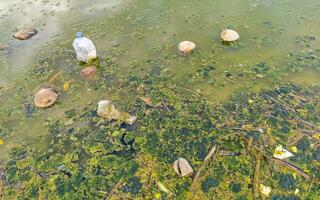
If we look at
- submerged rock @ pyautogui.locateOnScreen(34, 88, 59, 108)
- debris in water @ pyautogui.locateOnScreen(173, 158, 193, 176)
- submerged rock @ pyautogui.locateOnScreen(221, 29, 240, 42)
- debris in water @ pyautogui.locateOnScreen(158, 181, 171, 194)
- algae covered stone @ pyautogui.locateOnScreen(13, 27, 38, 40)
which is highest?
submerged rock @ pyautogui.locateOnScreen(221, 29, 240, 42)

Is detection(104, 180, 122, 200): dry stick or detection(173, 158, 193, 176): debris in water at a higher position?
detection(173, 158, 193, 176): debris in water

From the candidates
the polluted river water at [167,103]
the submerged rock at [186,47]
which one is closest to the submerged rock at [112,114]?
the polluted river water at [167,103]

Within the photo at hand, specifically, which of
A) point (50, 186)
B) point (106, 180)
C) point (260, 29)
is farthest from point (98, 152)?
point (260, 29)

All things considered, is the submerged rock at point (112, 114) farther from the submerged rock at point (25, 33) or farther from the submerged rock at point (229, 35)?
the submerged rock at point (25, 33)

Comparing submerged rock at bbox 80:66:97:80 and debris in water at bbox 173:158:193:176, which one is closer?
debris in water at bbox 173:158:193:176

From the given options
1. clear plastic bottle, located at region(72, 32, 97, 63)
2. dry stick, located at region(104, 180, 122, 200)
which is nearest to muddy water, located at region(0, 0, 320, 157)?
clear plastic bottle, located at region(72, 32, 97, 63)

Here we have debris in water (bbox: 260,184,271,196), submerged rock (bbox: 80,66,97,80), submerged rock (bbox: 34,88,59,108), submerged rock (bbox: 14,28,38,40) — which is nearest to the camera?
debris in water (bbox: 260,184,271,196)

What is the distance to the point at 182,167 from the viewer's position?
2.34m

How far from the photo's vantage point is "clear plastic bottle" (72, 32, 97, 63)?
340cm

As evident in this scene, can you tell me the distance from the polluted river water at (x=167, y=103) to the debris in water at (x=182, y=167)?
0.10 feet

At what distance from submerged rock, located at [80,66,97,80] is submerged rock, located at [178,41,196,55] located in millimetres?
999

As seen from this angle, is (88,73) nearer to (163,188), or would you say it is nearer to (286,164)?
(163,188)

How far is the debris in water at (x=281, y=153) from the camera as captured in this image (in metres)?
2.37

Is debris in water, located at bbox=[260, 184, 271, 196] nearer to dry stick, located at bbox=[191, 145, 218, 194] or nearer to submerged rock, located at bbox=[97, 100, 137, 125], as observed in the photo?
dry stick, located at bbox=[191, 145, 218, 194]
